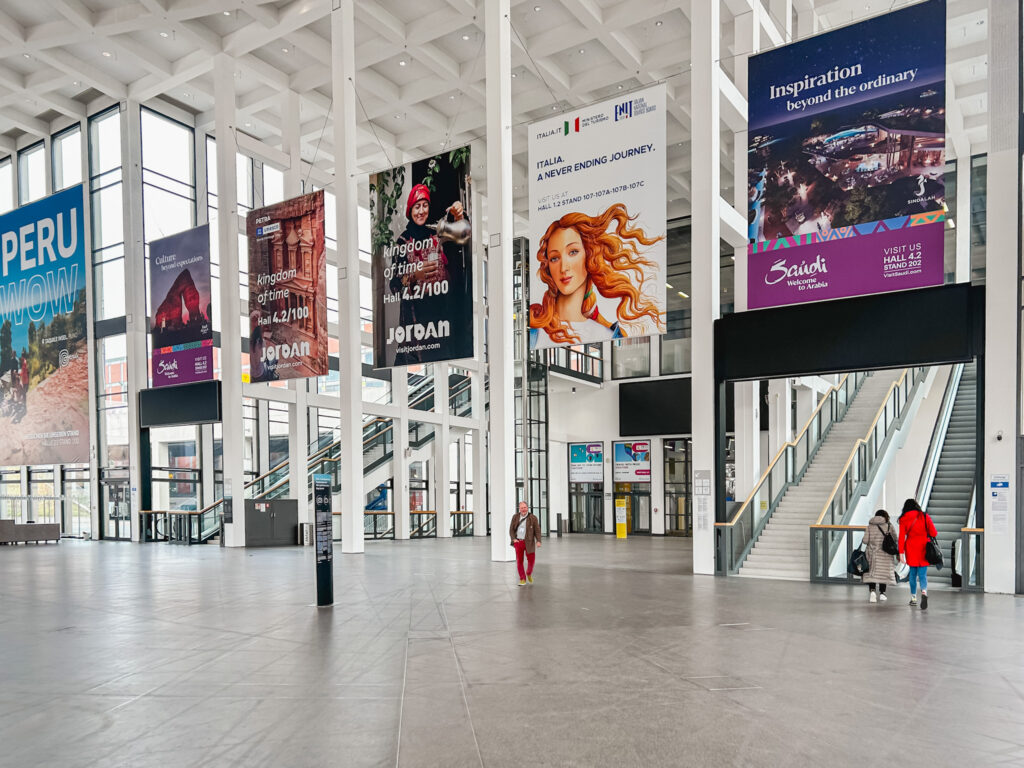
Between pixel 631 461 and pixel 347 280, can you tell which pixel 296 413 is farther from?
pixel 631 461

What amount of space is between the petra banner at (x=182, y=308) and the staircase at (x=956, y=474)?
19.3 metres

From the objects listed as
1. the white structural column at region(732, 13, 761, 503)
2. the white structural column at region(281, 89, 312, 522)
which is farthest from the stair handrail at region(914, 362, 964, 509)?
the white structural column at region(281, 89, 312, 522)

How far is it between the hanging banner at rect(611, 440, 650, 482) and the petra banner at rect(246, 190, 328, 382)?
17115 mm

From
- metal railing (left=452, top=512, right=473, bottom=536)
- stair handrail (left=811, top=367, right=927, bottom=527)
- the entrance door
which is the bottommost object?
metal railing (left=452, top=512, right=473, bottom=536)

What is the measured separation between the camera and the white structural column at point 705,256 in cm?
1538

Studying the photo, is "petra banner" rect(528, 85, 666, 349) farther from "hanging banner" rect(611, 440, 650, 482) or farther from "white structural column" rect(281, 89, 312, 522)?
"hanging banner" rect(611, 440, 650, 482)

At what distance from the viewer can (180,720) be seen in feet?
18.5

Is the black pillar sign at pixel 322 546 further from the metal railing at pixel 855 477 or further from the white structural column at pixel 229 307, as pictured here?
the white structural column at pixel 229 307

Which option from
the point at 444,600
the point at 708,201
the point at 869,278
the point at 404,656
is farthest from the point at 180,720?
the point at 708,201

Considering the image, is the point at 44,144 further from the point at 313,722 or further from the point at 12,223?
the point at 313,722

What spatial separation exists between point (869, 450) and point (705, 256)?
5.59m

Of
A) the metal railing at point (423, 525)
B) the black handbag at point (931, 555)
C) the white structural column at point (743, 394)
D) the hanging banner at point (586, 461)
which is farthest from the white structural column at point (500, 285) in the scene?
the hanging banner at point (586, 461)

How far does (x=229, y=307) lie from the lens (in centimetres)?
2373

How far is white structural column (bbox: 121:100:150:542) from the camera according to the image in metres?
27.4
